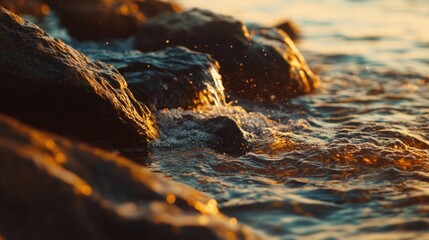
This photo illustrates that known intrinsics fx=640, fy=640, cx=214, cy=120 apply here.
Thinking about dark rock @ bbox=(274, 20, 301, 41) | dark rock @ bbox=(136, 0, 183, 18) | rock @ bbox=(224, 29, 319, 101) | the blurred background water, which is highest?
dark rock @ bbox=(136, 0, 183, 18)

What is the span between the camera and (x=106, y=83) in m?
5.27

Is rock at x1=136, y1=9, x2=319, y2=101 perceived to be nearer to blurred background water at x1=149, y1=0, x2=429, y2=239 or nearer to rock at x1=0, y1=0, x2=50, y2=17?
blurred background water at x1=149, y1=0, x2=429, y2=239

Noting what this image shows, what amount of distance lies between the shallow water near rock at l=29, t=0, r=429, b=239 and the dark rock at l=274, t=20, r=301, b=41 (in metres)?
1.88

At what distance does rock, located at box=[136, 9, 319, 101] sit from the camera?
8.06 metres

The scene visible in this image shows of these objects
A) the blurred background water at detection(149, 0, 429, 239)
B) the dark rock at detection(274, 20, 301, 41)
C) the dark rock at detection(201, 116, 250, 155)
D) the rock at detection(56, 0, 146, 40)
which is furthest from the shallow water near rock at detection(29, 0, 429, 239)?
the dark rock at detection(274, 20, 301, 41)

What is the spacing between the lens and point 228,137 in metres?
5.64

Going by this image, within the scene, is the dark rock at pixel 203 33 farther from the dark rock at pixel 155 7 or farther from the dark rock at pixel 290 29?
the dark rock at pixel 155 7

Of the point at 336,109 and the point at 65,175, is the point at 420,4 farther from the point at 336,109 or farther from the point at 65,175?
the point at 65,175

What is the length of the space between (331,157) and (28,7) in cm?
1057

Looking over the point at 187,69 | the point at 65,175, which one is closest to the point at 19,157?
the point at 65,175

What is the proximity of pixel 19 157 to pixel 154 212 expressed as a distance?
0.56m

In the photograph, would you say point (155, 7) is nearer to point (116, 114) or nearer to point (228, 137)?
point (228, 137)

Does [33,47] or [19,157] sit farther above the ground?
[33,47]

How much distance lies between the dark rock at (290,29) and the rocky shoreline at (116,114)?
327 centimetres
